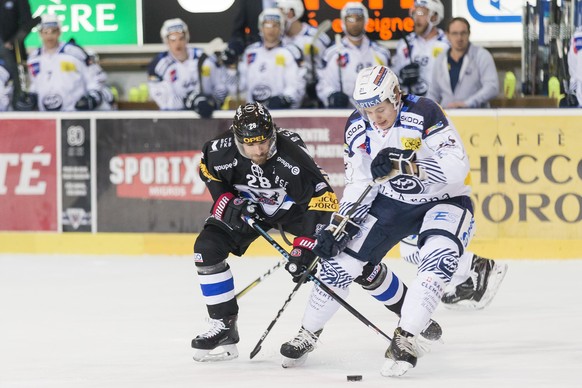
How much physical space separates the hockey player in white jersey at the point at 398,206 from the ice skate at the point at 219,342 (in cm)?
35

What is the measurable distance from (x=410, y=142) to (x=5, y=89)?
554 cm

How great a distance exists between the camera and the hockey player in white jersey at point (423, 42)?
30.9 feet

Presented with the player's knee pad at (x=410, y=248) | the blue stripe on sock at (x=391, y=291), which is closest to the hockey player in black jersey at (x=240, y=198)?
the blue stripe on sock at (x=391, y=291)

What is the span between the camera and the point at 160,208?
9086 millimetres

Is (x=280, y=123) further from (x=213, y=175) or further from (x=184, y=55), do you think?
(x=213, y=175)

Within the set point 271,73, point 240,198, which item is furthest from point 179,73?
point 240,198

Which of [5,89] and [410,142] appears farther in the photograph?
[5,89]

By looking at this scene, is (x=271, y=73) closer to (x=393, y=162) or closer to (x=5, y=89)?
(x=5, y=89)

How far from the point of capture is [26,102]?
Result: 9.64 m

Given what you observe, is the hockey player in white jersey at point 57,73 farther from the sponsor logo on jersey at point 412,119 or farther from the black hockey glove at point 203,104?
the sponsor logo on jersey at point 412,119

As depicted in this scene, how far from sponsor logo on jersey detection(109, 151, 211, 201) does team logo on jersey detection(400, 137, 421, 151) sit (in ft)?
12.8

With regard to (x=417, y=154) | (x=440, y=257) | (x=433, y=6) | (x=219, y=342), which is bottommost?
(x=219, y=342)

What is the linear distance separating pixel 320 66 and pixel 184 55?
1.06m

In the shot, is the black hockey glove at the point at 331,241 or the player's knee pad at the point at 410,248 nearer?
the black hockey glove at the point at 331,241
